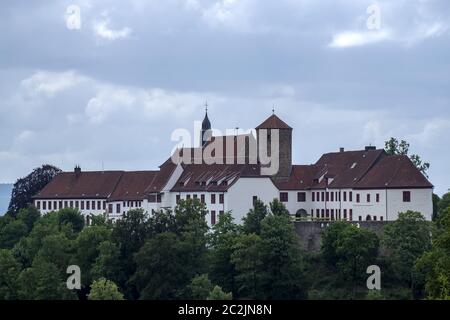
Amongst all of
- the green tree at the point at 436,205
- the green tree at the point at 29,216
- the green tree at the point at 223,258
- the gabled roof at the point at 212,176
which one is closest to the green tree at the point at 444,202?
the green tree at the point at 436,205

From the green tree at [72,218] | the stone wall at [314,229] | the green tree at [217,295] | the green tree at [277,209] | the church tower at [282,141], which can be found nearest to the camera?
the green tree at [217,295]

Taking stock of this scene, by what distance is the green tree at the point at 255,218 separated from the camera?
83812 millimetres

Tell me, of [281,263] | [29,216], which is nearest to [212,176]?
[281,263]

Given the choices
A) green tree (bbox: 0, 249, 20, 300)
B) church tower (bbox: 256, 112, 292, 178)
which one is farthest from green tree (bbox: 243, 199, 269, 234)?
green tree (bbox: 0, 249, 20, 300)

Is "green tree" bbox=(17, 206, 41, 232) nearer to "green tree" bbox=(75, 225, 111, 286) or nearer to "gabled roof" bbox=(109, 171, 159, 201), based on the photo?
"gabled roof" bbox=(109, 171, 159, 201)

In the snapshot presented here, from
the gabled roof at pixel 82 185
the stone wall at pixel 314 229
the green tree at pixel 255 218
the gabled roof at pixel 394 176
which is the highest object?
the gabled roof at pixel 82 185

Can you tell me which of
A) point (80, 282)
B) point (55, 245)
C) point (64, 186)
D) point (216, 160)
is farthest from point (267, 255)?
point (64, 186)

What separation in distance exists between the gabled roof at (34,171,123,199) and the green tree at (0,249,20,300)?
93.9 feet

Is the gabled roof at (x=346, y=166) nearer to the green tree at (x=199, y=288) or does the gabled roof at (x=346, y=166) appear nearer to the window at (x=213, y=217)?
the window at (x=213, y=217)

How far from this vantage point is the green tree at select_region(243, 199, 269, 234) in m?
83.8

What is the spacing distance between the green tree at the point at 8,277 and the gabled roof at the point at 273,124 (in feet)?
69.9
